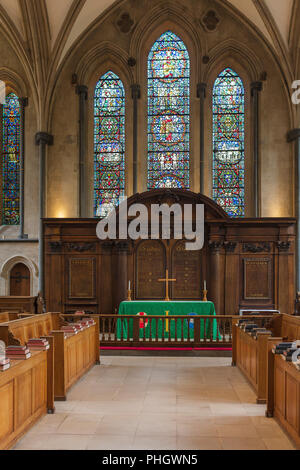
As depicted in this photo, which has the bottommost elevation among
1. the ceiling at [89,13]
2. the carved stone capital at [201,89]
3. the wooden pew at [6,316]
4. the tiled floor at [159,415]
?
the tiled floor at [159,415]

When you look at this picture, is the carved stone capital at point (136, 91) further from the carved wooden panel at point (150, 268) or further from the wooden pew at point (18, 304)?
the wooden pew at point (18, 304)

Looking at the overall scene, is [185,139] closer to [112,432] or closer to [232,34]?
[232,34]

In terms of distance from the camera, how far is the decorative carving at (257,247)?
48.8ft

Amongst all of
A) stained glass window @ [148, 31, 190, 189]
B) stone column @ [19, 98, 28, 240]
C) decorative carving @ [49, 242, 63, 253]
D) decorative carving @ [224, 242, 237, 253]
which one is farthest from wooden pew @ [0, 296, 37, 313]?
decorative carving @ [224, 242, 237, 253]

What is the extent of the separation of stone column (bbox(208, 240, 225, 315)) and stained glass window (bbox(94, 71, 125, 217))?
4.04 metres

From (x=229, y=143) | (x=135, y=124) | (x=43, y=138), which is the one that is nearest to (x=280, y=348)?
(x=229, y=143)

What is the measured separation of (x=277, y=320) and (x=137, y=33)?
11.5 metres

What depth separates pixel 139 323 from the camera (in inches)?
432

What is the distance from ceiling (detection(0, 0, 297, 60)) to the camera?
15.4 m

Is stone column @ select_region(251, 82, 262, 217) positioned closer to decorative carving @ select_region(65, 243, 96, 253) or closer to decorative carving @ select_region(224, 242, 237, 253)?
decorative carving @ select_region(224, 242, 237, 253)

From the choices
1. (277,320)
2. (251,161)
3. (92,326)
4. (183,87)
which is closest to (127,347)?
(92,326)

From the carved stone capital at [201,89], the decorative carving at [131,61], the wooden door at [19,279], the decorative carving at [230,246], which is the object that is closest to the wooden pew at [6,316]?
the wooden door at [19,279]

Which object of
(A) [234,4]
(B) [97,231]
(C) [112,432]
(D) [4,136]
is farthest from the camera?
(D) [4,136]

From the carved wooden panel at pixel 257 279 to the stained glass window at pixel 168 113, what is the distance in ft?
12.4
